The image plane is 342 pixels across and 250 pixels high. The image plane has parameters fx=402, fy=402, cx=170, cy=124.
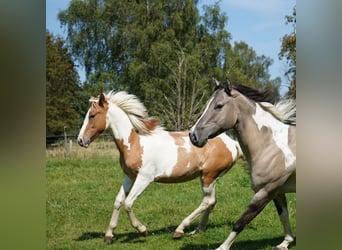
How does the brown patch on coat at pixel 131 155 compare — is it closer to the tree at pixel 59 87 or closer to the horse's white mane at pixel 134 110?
the horse's white mane at pixel 134 110

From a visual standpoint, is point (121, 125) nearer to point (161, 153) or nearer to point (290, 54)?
point (161, 153)

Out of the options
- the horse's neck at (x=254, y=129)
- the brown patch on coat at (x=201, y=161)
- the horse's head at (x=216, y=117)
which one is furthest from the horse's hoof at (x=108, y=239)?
the horse's neck at (x=254, y=129)

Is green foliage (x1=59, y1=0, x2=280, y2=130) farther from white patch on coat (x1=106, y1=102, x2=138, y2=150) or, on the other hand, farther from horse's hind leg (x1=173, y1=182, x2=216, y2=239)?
horse's hind leg (x1=173, y1=182, x2=216, y2=239)

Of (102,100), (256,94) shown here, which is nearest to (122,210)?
(102,100)

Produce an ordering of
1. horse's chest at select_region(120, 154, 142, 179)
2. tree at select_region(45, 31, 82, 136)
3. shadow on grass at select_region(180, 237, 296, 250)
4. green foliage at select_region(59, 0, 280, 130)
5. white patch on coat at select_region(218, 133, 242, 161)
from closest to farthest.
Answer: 1. tree at select_region(45, 31, 82, 136)
2. shadow on grass at select_region(180, 237, 296, 250)
3. green foliage at select_region(59, 0, 280, 130)
4. horse's chest at select_region(120, 154, 142, 179)
5. white patch on coat at select_region(218, 133, 242, 161)

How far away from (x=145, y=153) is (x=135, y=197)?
12.4 inches

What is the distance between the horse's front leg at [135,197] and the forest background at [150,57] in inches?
16.9

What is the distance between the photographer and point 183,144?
113 inches

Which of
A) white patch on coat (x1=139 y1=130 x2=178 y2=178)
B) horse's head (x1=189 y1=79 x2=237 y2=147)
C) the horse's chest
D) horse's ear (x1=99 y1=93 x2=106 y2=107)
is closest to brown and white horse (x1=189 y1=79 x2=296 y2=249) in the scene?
Result: horse's head (x1=189 y1=79 x2=237 y2=147)

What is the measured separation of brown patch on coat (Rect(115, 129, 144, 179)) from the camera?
9.34 feet

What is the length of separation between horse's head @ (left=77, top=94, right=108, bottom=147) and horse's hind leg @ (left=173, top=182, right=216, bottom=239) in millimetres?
853

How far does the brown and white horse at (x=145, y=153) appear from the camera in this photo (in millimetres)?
2793
